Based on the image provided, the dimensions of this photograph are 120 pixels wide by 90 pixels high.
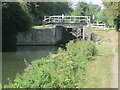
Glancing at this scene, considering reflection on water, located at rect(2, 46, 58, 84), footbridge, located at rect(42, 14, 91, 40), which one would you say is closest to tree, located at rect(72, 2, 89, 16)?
footbridge, located at rect(42, 14, 91, 40)

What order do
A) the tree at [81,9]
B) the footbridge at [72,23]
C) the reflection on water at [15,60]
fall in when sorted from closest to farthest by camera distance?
the reflection on water at [15,60] → the footbridge at [72,23] → the tree at [81,9]

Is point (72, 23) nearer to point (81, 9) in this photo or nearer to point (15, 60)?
point (15, 60)

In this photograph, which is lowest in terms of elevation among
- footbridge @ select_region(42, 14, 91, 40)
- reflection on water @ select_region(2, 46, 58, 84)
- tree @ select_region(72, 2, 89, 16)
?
reflection on water @ select_region(2, 46, 58, 84)

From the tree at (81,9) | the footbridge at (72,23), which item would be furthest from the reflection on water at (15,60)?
the tree at (81,9)

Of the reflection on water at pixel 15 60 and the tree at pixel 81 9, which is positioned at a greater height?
the tree at pixel 81 9

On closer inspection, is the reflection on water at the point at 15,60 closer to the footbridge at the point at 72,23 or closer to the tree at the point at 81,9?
the footbridge at the point at 72,23

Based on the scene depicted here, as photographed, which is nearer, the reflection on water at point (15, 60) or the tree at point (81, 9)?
the reflection on water at point (15, 60)

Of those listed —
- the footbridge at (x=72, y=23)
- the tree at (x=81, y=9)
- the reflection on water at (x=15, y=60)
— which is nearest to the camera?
the reflection on water at (x=15, y=60)

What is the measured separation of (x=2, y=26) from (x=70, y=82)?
101 ft

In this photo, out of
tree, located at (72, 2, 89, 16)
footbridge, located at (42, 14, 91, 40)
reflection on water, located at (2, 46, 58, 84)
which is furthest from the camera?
tree, located at (72, 2, 89, 16)

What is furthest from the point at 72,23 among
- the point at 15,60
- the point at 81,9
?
the point at 81,9

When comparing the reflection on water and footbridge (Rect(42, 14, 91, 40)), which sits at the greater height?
footbridge (Rect(42, 14, 91, 40))

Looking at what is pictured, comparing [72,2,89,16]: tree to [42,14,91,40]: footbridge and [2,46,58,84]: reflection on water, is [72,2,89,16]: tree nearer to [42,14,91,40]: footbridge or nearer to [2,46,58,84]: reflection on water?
[42,14,91,40]: footbridge

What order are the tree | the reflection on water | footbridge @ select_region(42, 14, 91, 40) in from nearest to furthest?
the reflection on water < footbridge @ select_region(42, 14, 91, 40) < the tree
